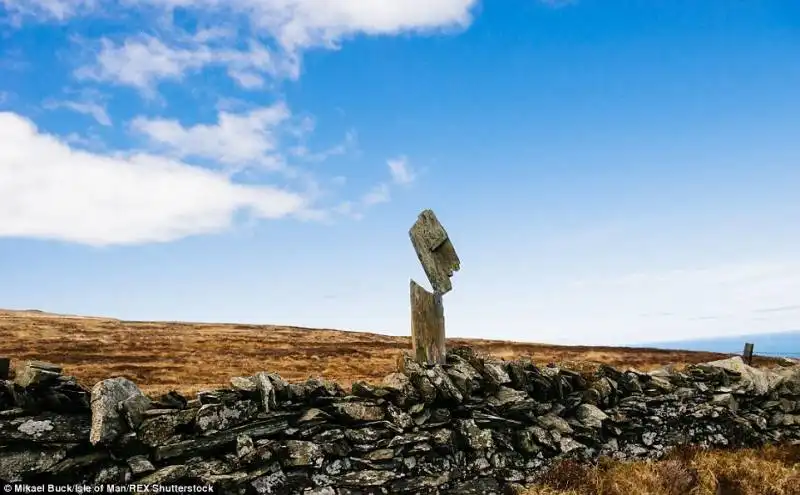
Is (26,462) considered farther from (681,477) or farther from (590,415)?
(681,477)

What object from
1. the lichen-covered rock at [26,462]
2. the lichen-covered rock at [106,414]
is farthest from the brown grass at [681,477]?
the lichen-covered rock at [26,462]

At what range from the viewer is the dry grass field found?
9039 mm

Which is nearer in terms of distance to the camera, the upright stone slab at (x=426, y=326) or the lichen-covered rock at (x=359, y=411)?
the lichen-covered rock at (x=359, y=411)

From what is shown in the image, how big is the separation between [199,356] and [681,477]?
26029 mm

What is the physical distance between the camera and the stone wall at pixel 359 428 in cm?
687

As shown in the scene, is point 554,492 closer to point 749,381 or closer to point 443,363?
point 443,363

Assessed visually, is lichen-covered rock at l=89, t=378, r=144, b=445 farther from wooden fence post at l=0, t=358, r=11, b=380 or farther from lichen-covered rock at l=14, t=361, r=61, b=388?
wooden fence post at l=0, t=358, r=11, b=380

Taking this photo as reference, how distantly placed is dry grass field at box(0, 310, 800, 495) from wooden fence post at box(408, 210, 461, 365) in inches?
110

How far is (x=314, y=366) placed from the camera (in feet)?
87.1

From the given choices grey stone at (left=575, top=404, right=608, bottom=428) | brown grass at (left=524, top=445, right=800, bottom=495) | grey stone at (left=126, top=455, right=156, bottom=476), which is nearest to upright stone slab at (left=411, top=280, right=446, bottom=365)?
brown grass at (left=524, top=445, right=800, bottom=495)

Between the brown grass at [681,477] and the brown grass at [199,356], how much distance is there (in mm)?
2612

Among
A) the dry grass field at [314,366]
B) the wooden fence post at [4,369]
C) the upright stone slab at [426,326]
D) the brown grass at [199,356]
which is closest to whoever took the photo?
the wooden fence post at [4,369]

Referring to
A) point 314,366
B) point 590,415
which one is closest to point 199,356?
point 314,366

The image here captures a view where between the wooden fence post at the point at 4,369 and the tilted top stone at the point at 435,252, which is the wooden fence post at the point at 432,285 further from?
the wooden fence post at the point at 4,369
